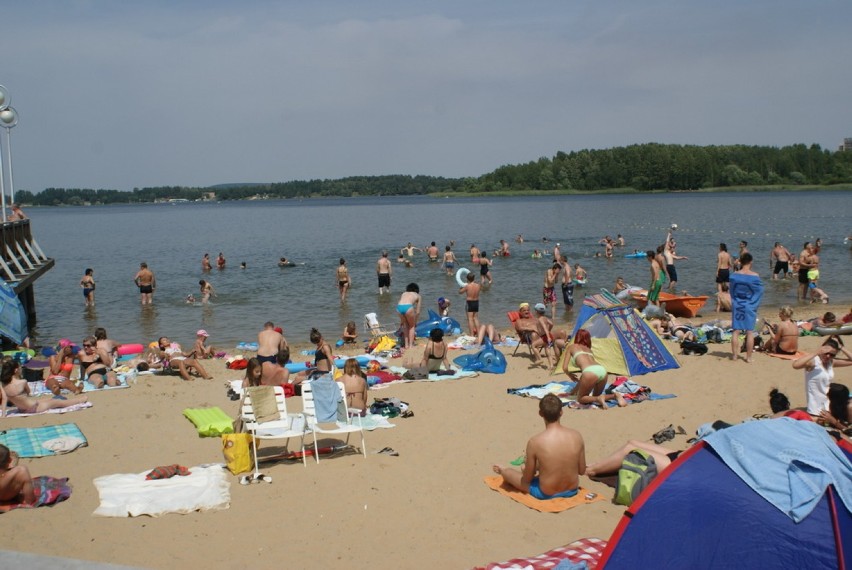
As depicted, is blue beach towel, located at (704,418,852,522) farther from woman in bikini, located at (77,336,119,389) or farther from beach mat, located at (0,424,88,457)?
woman in bikini, located at (77,336,119,389)

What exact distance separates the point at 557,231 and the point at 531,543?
43228 millimetres

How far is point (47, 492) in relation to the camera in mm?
6461

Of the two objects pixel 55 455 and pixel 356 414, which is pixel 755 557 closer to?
pixel 356 414

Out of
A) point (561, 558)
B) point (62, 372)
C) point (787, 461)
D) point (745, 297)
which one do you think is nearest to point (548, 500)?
point (561, 558)

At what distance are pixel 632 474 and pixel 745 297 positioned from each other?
5.06 metres

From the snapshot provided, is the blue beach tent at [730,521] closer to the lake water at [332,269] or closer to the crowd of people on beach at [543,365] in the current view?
the crowd of people on beach at [543,365]

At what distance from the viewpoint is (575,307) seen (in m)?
18.9

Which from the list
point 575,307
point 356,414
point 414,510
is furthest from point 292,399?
point 575,307

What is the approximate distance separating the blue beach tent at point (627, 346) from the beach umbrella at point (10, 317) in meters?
9.11

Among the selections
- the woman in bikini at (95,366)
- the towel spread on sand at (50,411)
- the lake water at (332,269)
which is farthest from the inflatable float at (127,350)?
the towel spread on sand at (50,411)

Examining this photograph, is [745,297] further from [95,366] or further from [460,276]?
[460,276]

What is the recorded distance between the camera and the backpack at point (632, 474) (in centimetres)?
583

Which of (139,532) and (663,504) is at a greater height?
(663,504)

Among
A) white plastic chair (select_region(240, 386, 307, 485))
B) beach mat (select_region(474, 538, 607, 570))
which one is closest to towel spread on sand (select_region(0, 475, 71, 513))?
white plastic chair (select_region(240, 386, 307, 485))
